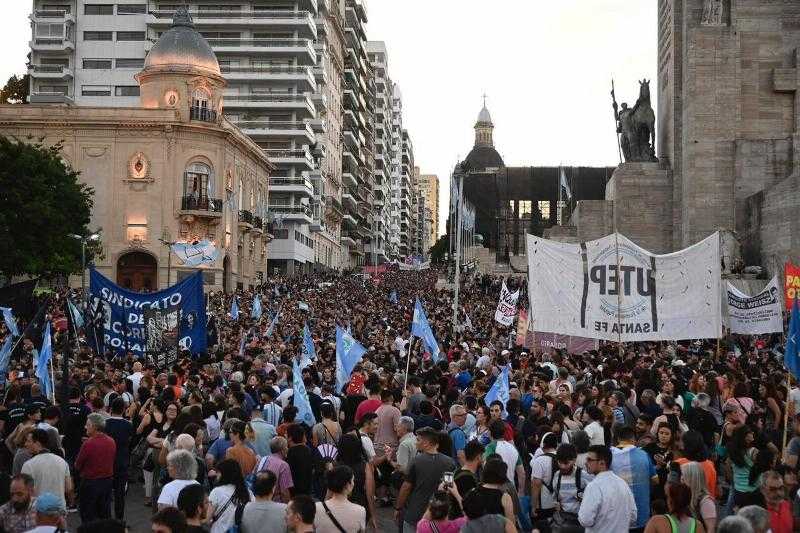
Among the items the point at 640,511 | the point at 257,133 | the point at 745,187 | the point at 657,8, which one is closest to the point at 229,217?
the point at 257,133

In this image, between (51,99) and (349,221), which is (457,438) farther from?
(349,221)

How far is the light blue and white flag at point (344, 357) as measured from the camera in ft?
51.2

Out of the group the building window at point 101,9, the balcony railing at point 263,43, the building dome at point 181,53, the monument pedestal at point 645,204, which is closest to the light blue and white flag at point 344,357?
the monument pedestal at point 645,204

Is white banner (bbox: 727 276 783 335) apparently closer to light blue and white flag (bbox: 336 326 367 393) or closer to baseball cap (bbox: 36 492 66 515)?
light blue and white flag (bbox: 336 326 367 393)

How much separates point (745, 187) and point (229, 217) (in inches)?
1191

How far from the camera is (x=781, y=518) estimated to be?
7.38 m

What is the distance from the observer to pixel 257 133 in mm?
75438

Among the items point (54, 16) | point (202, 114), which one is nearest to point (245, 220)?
point (202, 114)

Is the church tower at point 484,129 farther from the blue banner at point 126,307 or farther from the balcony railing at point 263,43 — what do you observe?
the blue banner at point 126,307

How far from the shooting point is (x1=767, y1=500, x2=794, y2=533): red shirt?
735 cm

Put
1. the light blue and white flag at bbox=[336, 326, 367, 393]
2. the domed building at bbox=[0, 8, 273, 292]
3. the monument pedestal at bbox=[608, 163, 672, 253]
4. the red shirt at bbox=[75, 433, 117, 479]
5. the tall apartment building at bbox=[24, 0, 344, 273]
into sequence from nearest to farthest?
1. the red shirt at bbox=[75, 433, 117, 479]
2. the light blue and white flag at bbox=[336, 326, 367, 393]
3. the monument pedestal at bbox=[608, 163, 672, 253]
4. the domed building at bbox=[0, 8, 273, 292]
5. the tall apartment building at bbox=[24, 0, 344, 273]

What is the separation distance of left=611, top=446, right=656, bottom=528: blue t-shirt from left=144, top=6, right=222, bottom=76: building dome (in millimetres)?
51098

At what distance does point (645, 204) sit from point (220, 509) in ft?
115

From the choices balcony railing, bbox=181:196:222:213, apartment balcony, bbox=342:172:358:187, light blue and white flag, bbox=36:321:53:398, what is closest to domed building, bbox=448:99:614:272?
apartment balcony, bbox=342:172:358:187
